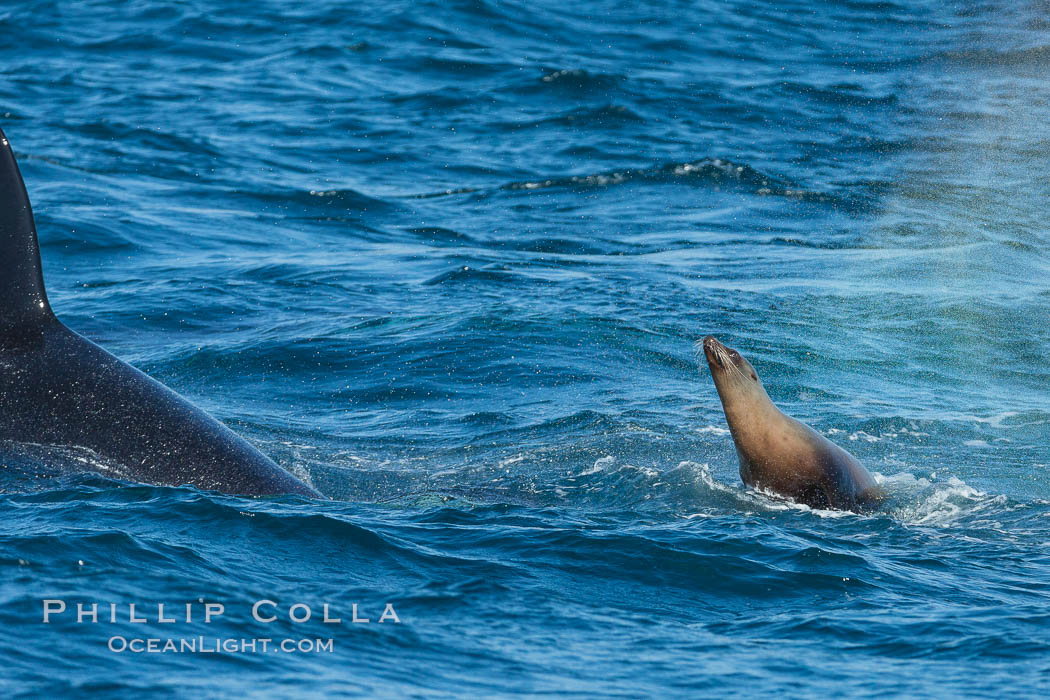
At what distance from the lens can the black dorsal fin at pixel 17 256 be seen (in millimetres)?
6910

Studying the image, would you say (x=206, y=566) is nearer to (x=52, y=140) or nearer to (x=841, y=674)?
(x=841, y=674)

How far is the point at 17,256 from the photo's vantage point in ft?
23.1

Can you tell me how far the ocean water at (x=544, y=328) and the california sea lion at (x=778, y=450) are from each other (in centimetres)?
18

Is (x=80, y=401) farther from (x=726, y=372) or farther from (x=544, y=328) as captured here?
(x=544, y=328)

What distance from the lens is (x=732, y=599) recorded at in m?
6.44

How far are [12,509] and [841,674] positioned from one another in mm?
4021

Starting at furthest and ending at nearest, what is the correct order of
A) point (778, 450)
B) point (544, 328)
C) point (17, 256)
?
1. point (544, 328)
2. point (778, 450)
3. point (17, 256)

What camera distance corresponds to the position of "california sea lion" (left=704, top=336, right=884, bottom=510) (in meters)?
7.93

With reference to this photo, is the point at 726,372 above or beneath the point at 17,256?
beneath

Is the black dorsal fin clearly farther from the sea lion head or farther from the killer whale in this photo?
the sea lion head

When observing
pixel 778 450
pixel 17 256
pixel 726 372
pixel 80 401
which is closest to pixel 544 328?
pixel 726 372

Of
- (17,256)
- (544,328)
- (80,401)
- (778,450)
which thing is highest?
(17,256)

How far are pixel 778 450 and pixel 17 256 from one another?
4.27 m

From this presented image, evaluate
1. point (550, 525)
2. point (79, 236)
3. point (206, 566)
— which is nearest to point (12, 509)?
point (206, 566)
